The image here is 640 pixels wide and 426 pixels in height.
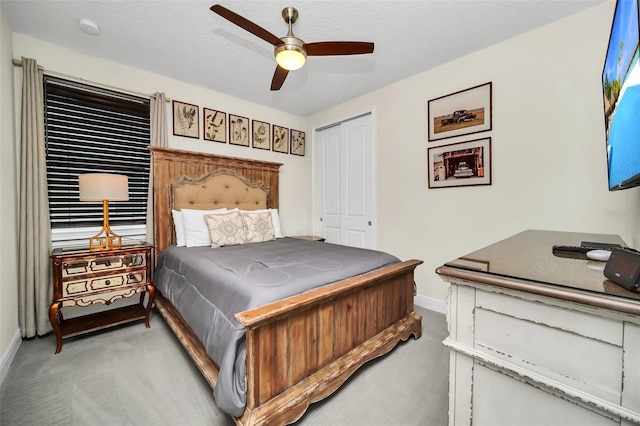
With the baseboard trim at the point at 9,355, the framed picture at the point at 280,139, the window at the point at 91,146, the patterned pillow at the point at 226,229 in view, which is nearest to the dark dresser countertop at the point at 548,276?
the patterned pillow at the point at 226,229

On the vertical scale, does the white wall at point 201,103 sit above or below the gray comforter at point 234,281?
above

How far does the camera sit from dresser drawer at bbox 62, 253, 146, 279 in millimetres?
2125

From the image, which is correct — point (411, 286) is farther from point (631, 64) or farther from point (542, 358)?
point (631, 64)

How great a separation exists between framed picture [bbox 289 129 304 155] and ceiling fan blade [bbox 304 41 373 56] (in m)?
2.45

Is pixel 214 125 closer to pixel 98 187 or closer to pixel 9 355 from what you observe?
pixel 98 187

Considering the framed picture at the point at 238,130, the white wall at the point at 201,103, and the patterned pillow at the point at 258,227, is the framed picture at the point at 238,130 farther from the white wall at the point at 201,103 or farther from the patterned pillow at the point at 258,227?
the patterned pillow at the point at 258,227

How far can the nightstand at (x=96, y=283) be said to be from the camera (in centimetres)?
207

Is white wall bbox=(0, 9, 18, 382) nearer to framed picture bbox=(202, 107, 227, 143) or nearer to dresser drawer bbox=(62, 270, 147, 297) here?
dresser drawer bbox=(62, 270, 147, 297)

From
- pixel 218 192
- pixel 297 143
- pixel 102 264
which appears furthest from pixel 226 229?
pixel 297 143

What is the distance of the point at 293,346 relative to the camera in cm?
143

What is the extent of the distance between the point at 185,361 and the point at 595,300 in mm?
2307

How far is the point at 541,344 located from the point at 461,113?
2.58 m

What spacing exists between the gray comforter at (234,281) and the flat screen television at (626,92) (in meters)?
1.40

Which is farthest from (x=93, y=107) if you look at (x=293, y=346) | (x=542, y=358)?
(x=542, y=358)
